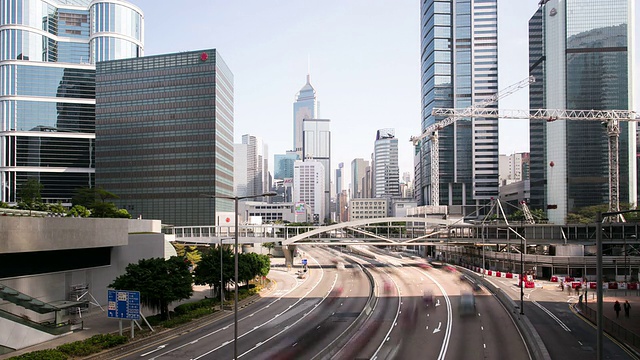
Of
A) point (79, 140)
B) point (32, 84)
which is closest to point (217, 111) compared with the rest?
point (79, 140)

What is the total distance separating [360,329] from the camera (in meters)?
40.0

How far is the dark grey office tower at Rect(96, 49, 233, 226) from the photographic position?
415ft

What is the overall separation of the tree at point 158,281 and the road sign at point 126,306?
11.6ft

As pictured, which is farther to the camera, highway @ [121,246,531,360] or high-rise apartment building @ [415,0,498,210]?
high-rise apartment building @ [415,0,498,210]

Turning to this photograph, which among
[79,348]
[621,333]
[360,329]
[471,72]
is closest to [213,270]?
[360,329]

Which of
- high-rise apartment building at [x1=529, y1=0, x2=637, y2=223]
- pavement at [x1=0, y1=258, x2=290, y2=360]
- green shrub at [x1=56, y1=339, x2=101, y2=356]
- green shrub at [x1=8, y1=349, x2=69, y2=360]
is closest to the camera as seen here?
green shrub at [x1=8, y1=349, x2=69, y2=360]

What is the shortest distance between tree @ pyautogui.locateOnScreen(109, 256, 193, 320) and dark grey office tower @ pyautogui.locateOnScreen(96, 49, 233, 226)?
8368 cm

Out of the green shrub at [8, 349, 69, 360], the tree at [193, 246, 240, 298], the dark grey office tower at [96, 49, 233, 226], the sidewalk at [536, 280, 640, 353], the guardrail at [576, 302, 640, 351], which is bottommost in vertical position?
the sidewalk at [536, 280, 640, 353]

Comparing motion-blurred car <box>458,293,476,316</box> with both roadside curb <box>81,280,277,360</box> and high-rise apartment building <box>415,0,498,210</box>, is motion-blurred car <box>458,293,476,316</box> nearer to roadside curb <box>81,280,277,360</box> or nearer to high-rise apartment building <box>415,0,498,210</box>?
roadside curb <box>81,280,277,360</box>

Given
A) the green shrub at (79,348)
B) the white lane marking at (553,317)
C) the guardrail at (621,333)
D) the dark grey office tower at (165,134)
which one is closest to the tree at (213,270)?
the green shrub at (79,348)

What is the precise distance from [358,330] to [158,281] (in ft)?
55.5

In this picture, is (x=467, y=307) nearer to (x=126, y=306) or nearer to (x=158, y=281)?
(x=158, y=281)

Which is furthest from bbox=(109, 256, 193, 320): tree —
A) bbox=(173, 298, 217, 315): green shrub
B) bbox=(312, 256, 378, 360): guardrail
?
bbox=(312, 256, 378, 360): guardrail

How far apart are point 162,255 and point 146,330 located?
17970mm
